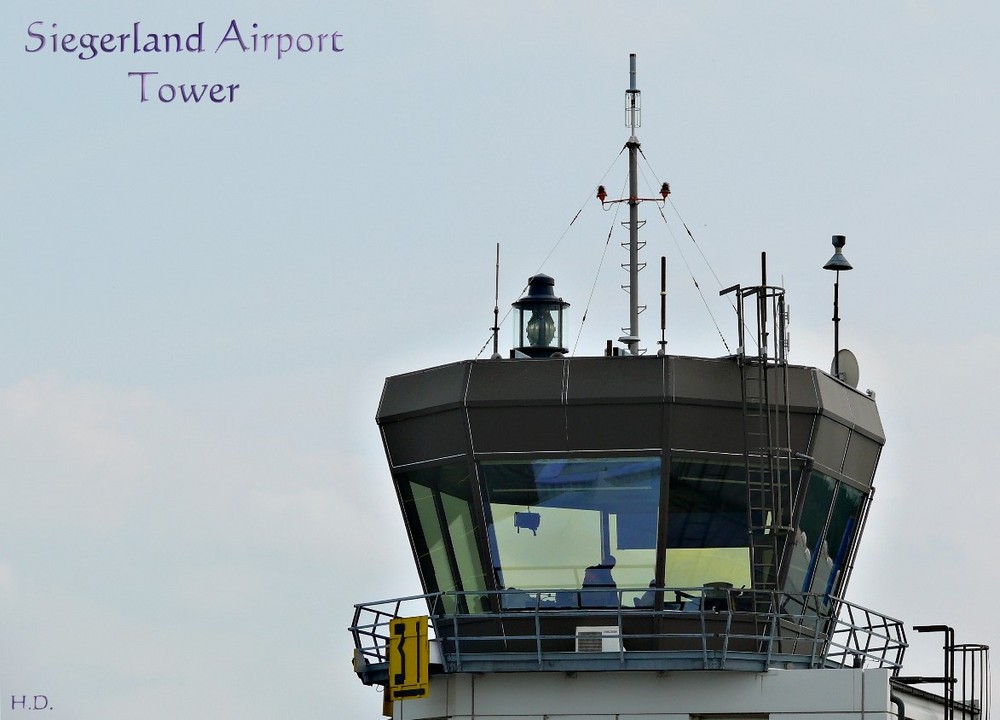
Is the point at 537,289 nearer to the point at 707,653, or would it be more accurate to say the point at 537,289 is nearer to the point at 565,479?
the point at 565,479

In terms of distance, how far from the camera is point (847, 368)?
39.2 meters

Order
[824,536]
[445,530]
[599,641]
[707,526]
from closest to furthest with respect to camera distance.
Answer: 1. [599,641]
2. [707,526]
3. [445,530]
4. [824,536]

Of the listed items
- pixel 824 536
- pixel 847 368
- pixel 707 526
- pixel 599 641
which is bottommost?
pixel 599 641

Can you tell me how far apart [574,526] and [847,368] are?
18.9 ft

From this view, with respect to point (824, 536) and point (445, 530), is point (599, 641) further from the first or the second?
point (824, 536)

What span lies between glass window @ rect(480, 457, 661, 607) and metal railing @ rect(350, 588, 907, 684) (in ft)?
0.45

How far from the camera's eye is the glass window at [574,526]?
35688mm

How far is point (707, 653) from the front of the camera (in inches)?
1369

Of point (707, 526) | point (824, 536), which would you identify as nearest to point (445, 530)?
point (707, 526)

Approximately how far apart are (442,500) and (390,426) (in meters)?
1.45

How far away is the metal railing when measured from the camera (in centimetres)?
3500

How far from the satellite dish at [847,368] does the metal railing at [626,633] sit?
4124 millimetres

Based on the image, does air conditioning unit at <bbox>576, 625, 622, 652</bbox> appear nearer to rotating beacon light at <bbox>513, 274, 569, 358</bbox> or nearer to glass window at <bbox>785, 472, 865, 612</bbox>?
glass window at <bbox>785, 472, 865, 612</bbox>

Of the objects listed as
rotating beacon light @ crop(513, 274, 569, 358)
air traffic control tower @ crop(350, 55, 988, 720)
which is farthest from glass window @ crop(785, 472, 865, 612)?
rotating beacon light @ crop(513, 274, 569, 358)
